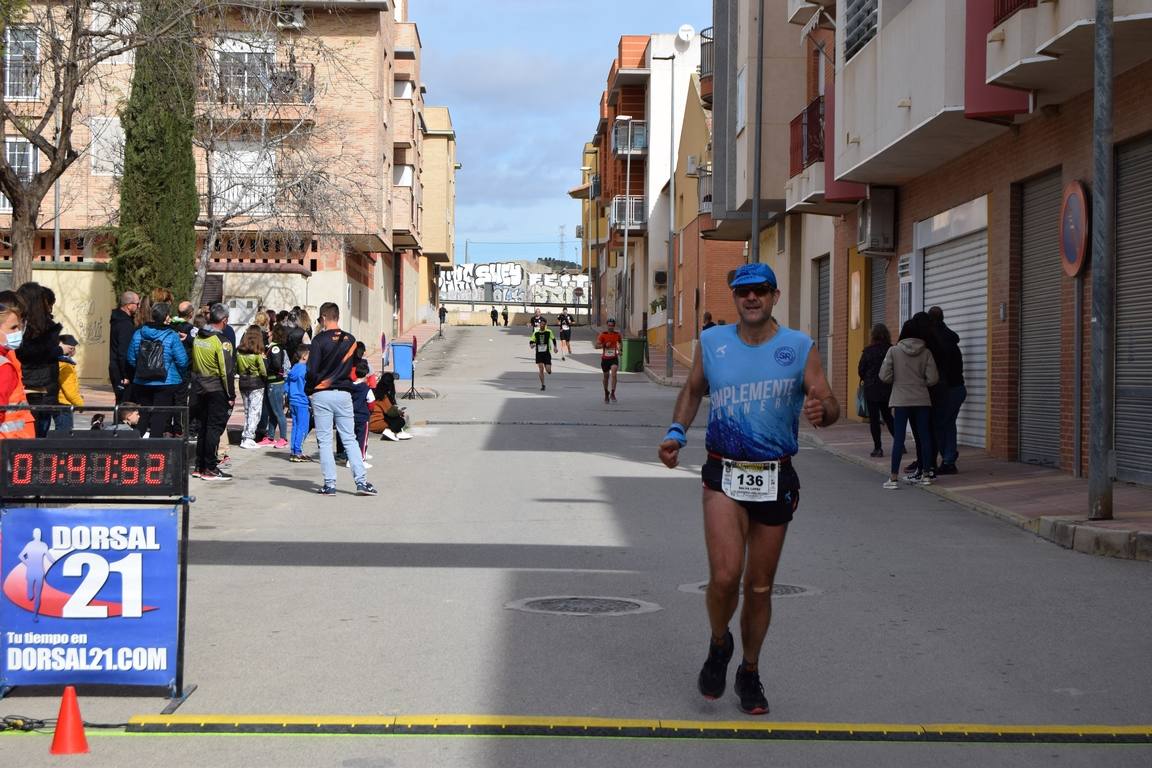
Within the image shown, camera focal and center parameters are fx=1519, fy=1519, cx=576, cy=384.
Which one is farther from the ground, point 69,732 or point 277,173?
point 277,173

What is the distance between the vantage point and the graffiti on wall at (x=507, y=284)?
141m

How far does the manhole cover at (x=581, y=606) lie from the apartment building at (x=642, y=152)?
59564 mm

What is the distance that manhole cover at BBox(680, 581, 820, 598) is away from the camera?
907 centimetres

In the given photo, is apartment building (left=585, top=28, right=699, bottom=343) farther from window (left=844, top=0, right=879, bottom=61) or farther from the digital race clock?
the digital race clock

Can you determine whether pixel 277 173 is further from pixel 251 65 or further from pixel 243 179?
pixel 251 65

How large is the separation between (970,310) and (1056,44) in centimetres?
687

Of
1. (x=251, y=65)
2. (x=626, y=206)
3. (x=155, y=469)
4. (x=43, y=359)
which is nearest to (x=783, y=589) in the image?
(x=155, y=469)

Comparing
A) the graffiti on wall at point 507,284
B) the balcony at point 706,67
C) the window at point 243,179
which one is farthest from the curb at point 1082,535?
the graffiti on wall at point 507,284

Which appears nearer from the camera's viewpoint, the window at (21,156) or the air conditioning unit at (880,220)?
the air conditioning unit at (880,220)

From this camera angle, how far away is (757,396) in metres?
6.23

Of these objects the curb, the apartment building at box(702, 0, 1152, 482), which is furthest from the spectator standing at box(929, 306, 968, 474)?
the curb

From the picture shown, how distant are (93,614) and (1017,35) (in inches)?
449

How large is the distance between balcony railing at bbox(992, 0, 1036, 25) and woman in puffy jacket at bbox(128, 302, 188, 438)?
8.73 meters

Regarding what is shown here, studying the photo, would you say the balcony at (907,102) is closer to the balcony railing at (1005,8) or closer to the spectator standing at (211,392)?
the balcony railing at (1005,8)
